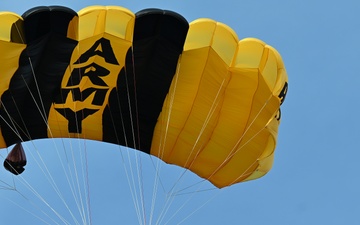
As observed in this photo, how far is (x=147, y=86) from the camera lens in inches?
613

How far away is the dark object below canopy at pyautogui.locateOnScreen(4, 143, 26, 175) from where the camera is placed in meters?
15.7

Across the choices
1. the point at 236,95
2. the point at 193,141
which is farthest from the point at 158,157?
the point at 236,95

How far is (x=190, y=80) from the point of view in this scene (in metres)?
15.5

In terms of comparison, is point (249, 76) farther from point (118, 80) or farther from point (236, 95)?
point (118, 80)

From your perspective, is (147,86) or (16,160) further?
(16,160)

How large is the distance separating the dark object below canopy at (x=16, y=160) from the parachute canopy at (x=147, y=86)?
0.18m

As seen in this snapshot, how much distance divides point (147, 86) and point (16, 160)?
216 centimetres

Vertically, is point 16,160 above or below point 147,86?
below

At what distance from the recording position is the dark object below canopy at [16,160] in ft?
51.6

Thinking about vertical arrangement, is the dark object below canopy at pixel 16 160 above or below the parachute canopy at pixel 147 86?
below

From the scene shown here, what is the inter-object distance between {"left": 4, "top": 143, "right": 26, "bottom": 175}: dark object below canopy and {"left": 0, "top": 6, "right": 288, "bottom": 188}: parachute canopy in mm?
184

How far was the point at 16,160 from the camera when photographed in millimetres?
15742

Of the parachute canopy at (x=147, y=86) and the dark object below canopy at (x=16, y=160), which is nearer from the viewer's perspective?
the parachute canopy at (x=147, y=86)

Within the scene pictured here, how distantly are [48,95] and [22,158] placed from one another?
1.00 metres
